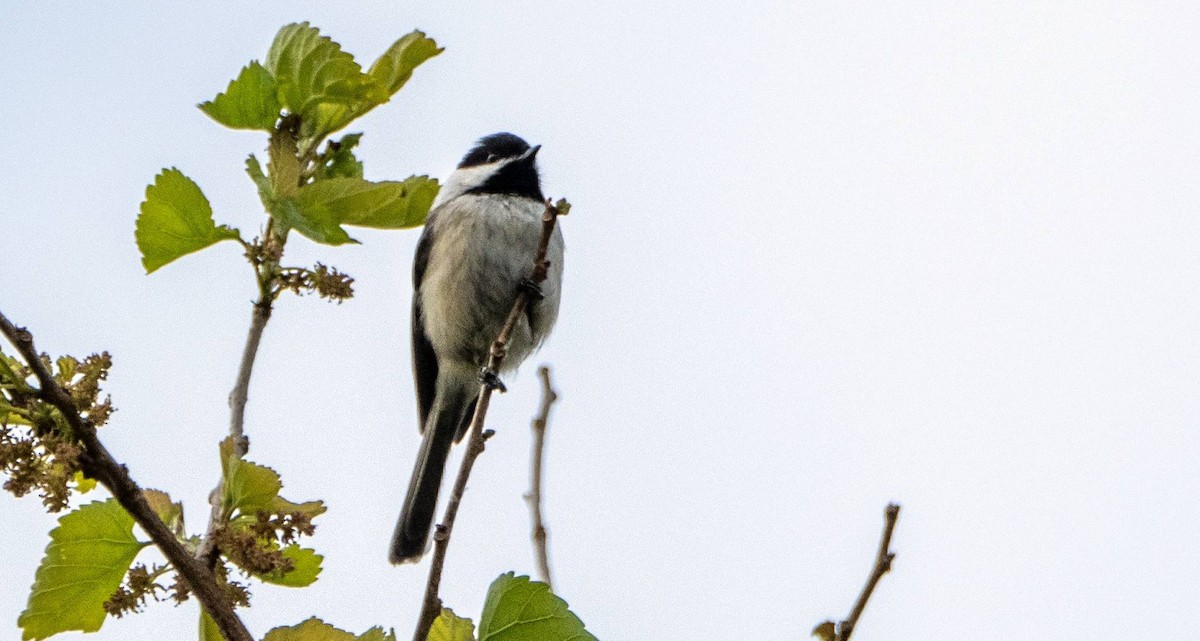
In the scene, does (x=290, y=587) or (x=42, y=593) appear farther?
(x=290, y=587)

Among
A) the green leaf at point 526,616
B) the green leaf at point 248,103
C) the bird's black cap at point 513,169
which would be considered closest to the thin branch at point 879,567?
the green leaf at point 526,616

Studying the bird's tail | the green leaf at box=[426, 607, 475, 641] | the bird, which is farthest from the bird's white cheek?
the green leaf at box=[426, 607, 475, 641]

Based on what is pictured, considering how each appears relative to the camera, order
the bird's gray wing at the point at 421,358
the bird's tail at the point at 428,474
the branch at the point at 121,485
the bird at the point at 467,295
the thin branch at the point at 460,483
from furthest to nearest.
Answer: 1. the bird's gray wing at the point at 421,358
2. the bird at the point at 467,295
3. the bird's tail at the point at 428,474
4. the thin branch at the point at 460,483
5. the branch at the point at 121,485

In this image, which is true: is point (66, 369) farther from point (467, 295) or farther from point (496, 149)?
point (496, 149)

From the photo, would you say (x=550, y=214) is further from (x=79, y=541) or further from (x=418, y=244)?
(x=418, y=244)

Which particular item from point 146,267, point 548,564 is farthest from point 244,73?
point 548,564

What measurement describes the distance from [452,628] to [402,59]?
95 centimetres

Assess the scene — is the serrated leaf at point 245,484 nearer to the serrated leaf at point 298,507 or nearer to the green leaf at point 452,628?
the serrated leaf at point 298,507

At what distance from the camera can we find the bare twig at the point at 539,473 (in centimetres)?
221

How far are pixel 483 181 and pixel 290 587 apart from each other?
142 inches

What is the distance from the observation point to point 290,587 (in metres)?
1.84

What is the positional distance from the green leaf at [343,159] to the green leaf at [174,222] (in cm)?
22

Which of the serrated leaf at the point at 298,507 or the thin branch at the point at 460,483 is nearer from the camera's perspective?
the thin branch at the point at 460,483

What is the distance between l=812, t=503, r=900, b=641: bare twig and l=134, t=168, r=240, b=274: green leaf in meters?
1.10
